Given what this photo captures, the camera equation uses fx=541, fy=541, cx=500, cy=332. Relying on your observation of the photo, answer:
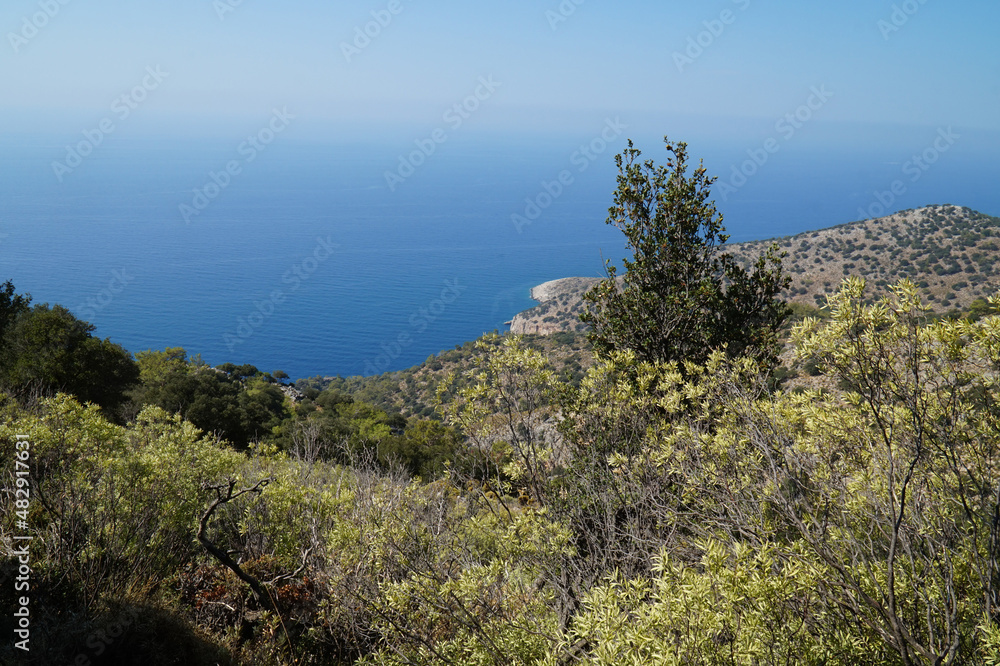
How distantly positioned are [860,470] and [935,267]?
58.2 metres

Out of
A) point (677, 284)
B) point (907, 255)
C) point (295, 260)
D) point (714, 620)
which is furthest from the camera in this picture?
point (295, 260)

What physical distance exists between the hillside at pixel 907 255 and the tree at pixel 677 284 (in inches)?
1381

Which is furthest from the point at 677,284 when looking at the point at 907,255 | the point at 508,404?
the point at 907,255

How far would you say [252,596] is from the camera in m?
6.64

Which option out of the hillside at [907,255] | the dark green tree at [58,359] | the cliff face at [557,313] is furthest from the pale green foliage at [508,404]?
the cliff face at [557,313]

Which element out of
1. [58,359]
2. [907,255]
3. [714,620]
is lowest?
[714,620]

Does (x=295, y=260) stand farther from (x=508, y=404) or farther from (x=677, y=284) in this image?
(x=508, y=404)

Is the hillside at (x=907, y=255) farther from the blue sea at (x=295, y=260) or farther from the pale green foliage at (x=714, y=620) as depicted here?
the pale green foliage at (x=714, y=620)

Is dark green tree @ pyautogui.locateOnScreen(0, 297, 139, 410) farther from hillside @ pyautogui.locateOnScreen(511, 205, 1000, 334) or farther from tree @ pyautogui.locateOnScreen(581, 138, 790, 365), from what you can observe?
hillside @ pyautogui.locateOnScreen(511, 205, 1000, 334)

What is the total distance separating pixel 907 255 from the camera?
5403 cm

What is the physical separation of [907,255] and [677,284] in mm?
59813

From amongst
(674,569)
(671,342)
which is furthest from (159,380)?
(674,569)

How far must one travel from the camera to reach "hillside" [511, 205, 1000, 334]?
44625 mm

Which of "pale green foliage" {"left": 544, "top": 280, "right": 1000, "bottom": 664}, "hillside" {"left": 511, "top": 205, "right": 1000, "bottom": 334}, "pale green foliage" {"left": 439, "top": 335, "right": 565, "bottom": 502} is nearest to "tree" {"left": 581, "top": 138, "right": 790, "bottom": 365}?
"pale green foliage" {"left": 439, "top": 335, "right": 565, "bottom": 502}
